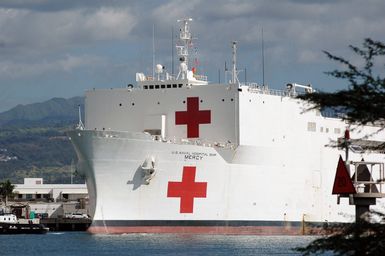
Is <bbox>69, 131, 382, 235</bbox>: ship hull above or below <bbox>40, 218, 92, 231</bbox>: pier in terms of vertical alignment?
above

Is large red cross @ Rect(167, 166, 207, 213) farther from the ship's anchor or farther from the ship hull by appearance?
the ship's anchor

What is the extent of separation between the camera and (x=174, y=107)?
148 feet

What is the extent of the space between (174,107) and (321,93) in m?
32.0

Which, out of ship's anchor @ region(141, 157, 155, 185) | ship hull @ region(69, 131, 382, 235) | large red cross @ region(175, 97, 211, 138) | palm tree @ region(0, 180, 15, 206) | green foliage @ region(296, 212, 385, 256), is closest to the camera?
green foliage @ region(296, 212, 385, 256)

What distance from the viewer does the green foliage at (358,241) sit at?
1284 cm

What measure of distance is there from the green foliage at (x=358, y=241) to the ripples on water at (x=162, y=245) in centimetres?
2112

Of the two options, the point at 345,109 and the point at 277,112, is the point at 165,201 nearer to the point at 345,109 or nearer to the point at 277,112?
the point at 277,112

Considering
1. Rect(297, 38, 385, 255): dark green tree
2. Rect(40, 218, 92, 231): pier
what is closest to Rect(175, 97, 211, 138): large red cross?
Rect(40, 218, 92, 231): pier

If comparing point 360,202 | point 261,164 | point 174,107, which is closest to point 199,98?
point 174,107

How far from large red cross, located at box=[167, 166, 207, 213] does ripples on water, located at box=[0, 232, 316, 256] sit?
4.07ft

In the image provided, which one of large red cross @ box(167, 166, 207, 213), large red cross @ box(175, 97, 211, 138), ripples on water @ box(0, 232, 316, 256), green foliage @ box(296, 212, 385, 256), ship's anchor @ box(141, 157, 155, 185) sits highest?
large red cross @ box(175, 97, 211, 138)

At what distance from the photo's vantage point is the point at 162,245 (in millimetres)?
38031

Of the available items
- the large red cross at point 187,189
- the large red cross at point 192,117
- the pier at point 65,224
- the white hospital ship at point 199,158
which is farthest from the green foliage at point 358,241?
the pier at point 65,224

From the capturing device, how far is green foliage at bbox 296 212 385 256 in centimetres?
1284
